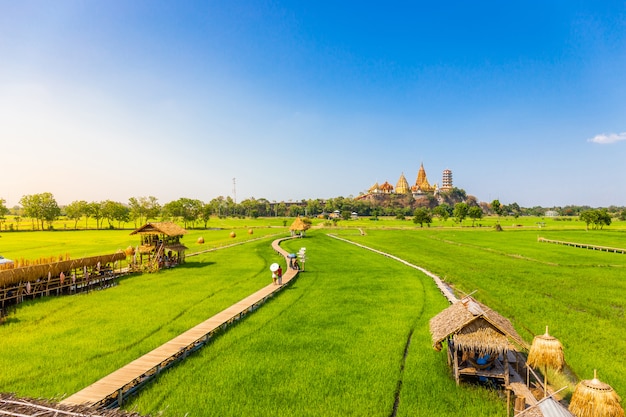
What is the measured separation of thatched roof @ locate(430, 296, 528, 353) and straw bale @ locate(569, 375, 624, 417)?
2.87m

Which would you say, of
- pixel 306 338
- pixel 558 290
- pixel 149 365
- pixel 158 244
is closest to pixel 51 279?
pixel 158 244

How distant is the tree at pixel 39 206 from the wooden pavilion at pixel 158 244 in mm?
60557

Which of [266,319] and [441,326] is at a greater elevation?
[441,326]

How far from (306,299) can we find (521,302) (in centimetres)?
1275

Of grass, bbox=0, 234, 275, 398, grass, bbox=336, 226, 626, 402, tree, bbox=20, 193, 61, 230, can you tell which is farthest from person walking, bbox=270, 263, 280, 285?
tree, bbox=20, 193, 61, 230

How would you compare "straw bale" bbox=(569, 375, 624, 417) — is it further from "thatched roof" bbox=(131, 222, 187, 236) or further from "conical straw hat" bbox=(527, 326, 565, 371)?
"thatched roof" bbox=(131, 222, 187, 236)

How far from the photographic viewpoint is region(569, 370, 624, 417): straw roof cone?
718 centimetres

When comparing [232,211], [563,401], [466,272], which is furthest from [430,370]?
[232,211]

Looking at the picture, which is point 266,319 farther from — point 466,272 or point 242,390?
point 466,272

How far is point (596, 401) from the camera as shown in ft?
23.9

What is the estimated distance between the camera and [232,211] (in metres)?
171

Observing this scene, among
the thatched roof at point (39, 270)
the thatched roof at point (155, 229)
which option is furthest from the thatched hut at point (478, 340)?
the thatched roof at point (155, 229)

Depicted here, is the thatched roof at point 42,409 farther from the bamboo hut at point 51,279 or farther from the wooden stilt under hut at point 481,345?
the bamboo hut at point 51,279

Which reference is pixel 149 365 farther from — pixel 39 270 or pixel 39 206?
pixel 39 206
